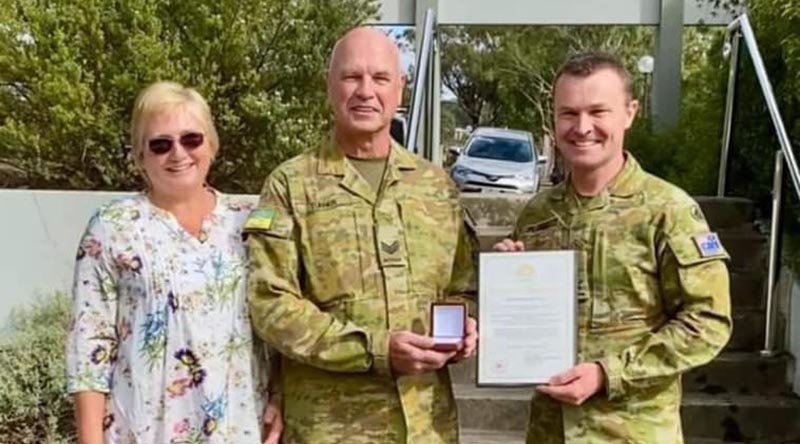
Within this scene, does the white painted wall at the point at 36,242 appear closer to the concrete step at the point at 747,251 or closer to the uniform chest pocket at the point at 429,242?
the concrete step at the point at 747,251

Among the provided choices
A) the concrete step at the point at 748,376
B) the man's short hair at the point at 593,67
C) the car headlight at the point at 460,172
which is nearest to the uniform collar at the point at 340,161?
the man's short hair at the point at 593,67

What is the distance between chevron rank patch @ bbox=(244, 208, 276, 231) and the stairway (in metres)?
1.89

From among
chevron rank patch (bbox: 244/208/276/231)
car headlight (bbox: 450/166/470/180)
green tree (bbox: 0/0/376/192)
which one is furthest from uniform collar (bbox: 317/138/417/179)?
car headlight (bbox: 450/166/470/180)

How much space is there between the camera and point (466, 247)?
7.09ft

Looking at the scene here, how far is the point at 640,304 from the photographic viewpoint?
1936mm

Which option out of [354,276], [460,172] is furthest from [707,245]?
[460,172]

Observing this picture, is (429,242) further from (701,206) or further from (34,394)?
(701,206)

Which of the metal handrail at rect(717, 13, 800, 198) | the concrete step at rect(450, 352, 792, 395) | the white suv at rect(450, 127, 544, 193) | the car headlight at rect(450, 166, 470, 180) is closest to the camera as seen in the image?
the metal handrail at rect(717, 13, 800, 198)

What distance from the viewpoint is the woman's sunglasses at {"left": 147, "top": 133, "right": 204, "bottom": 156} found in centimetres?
198

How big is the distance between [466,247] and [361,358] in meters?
0.38

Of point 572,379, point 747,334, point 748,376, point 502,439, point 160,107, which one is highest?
point 160,107

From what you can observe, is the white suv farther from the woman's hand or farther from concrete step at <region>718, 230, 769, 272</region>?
the woman's hand

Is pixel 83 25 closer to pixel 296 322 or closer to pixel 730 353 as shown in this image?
pixel 730 353

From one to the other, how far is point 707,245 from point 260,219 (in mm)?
902
